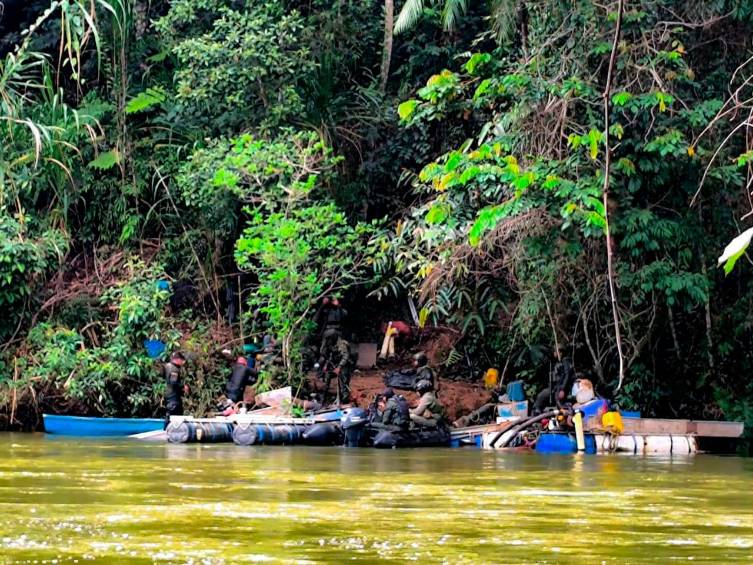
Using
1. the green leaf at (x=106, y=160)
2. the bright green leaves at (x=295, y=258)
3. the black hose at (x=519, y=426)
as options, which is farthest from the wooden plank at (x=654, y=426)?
the green leaf at (x=106, y=160)

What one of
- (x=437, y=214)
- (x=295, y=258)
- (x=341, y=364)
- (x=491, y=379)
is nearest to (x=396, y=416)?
(x=437, y=214)

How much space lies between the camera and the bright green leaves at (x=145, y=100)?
74.9 feet

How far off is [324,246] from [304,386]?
2.43 m

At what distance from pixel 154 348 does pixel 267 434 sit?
3.66 m

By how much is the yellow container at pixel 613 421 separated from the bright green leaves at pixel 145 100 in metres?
9.80

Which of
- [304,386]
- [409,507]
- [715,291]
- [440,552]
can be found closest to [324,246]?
[304,386]

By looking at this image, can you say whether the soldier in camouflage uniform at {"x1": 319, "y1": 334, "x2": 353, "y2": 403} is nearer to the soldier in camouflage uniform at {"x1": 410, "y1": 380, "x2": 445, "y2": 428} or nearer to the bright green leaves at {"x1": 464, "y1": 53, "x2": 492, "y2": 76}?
the soldier in camouflage uniform at {"x1": 410, "y1": 380, "x2": 445, "y2": 428}

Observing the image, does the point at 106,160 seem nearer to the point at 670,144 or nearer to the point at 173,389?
the point at 173,389

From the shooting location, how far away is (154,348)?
21172mm

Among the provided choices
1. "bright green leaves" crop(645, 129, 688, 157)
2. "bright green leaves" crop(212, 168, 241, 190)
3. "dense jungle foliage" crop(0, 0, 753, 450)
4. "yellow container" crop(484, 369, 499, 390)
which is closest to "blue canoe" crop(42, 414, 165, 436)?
"dense jungle foliage" crop(0, 0, 753, 450)

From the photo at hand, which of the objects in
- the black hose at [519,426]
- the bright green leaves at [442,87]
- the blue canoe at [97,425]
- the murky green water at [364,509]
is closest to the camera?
the murky green water at [364,509]

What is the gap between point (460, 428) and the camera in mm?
19453

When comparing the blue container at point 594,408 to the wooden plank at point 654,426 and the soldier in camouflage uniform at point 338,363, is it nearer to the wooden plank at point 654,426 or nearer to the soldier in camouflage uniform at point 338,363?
the wooden plank at point 654,426

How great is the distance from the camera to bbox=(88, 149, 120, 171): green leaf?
22703mm
